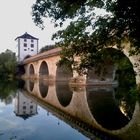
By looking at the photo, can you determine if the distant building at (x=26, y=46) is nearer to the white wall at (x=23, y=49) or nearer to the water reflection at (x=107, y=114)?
the white wall at (x=23, y=49)

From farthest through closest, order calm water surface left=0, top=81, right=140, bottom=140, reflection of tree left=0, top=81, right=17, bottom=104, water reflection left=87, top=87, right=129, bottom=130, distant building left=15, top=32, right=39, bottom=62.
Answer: distant building left=15, top=32, right=39, bottom=62
reflection of tree left=0, top=81, right=17, bottom=104
water reflection left=87, top=87, right=129, bottom=130
calm water surface left=0, top=81, right=140, bottom=140

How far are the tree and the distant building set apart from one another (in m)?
71.1

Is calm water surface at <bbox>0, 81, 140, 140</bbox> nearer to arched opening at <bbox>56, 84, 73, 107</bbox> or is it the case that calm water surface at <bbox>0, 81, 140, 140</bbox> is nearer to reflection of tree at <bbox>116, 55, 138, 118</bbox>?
reflection of tree at <bbox>116, 55, 138, 118</bbox>

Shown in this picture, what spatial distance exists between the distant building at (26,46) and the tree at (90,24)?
7107cm

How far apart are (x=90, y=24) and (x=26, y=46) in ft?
241

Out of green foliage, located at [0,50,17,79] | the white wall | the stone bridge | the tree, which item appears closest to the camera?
the tree

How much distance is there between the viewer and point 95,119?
14953 mm

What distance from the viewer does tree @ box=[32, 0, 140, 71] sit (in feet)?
28.0

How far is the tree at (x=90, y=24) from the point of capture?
8531 mm

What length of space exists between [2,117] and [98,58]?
8.80 m

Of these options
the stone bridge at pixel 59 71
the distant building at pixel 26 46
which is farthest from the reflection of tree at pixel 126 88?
the distant building at pixel 26 46

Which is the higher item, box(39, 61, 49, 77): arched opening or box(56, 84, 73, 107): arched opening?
box(39, 61, 49, 77): arched opening

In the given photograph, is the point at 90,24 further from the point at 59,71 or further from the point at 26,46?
the point at 26,46

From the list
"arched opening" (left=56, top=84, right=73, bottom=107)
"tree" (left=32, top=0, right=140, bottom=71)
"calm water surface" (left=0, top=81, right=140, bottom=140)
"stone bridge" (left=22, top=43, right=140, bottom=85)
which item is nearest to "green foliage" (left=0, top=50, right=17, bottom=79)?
"stone bridge" (left=22, top=43, right=140, bottom=85)
